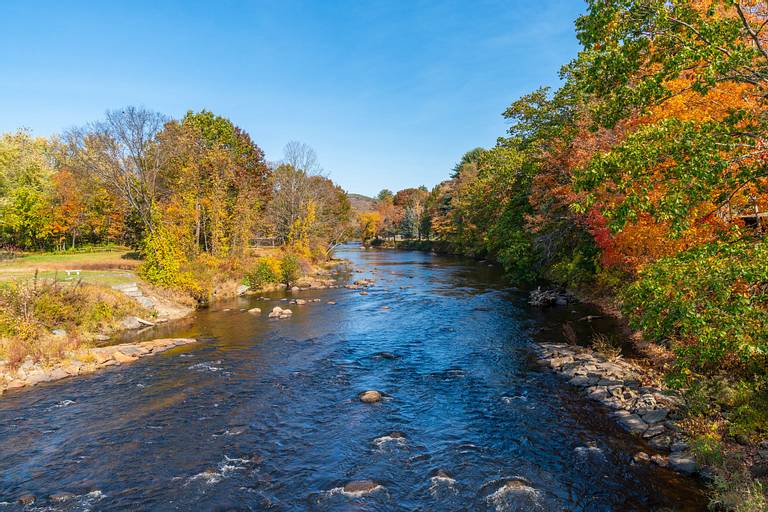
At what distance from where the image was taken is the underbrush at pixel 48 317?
A: 17844 millimetres

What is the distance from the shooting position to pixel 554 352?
1956 cm

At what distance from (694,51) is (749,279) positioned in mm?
4654

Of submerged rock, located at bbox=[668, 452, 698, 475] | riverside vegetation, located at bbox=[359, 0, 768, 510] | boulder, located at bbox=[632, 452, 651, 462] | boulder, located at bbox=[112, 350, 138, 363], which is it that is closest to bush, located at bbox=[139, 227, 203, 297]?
boulder, located at bbox=[112, 350, 138, 363]

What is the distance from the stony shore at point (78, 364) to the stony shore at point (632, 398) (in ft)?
60.9

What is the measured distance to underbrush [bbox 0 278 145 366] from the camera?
17844 millimetres

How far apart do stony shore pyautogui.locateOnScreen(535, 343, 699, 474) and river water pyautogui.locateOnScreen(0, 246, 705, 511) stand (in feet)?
1.57

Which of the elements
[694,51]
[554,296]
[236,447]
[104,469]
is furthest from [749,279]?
[554,296]

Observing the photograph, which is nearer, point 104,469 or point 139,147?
point 104,469

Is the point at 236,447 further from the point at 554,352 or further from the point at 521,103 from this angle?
the point at 521,103

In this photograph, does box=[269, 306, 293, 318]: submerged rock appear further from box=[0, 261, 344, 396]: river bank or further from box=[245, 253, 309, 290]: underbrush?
box=[245, 253, 309, 290]: underbrush

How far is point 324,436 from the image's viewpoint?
41.0 ft

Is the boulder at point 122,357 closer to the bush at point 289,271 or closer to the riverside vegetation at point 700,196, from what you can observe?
the riverside vegetation at point 700,196

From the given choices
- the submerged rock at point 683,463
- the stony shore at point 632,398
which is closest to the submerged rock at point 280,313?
the stony shore at point 632,398

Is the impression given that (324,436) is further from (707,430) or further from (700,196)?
(700,196)
